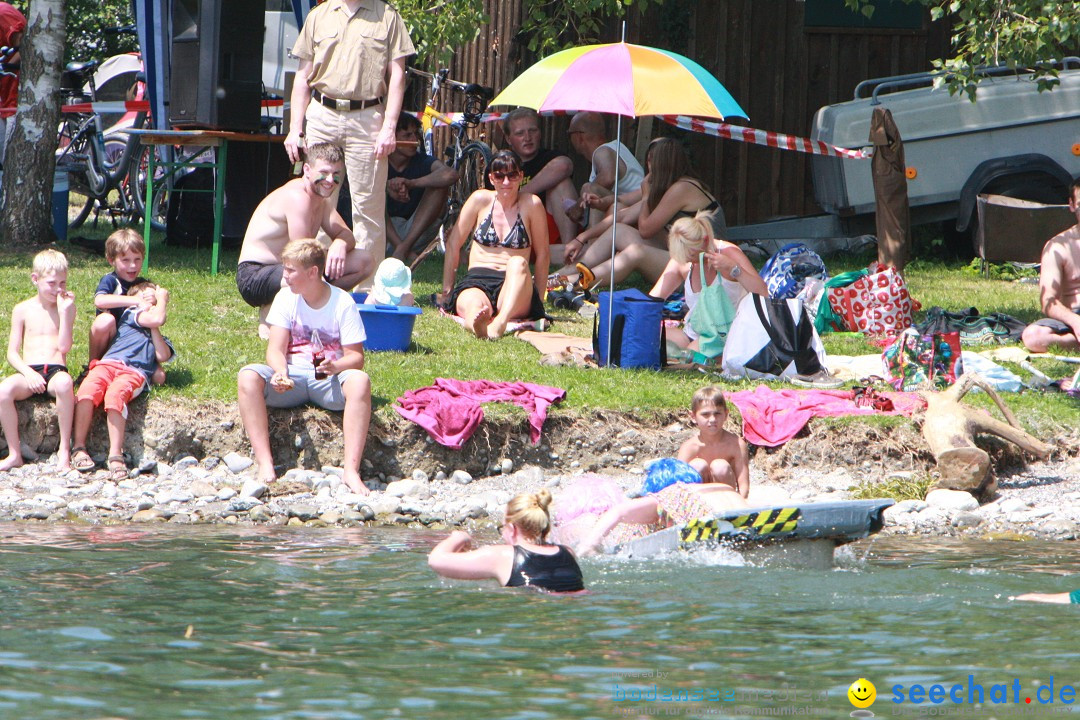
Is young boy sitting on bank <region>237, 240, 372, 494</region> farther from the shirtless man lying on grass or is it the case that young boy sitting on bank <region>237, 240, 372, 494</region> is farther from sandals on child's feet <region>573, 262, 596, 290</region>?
sandals on child's feet <region>573, 262, 596, 290</region>

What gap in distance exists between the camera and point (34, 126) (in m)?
13.0

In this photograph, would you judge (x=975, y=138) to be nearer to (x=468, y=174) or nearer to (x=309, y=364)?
(x=468, y=174)

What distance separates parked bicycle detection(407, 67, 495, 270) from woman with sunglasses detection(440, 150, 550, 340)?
6.42ft

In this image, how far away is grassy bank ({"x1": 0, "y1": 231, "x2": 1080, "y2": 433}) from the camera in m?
8.82

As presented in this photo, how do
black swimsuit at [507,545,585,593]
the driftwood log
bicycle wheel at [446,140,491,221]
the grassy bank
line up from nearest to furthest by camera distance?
1. black swimsuit at [507,545,585,593]
2. the driftwood log
3. the grassy bank
4. bicycle wheel at [446,140,491,221]

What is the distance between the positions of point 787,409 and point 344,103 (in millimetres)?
4087

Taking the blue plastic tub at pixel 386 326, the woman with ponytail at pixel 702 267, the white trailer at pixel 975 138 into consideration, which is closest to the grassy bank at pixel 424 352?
the blue plastic tub at pixel 386 326

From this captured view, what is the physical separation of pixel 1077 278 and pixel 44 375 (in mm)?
6936

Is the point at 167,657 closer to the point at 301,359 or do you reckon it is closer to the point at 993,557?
the point at 301,359

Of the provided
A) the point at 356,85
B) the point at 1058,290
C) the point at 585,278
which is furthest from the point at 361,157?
the point at 1058,290

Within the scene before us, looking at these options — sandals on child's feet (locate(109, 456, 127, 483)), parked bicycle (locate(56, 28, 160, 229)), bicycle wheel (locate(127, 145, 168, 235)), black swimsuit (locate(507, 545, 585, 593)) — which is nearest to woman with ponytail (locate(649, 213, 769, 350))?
sandals on child's feet (locate(109, 456, 127, 483))

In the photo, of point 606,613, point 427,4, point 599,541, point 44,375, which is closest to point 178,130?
point 427,4

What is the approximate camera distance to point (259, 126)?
12688 mm

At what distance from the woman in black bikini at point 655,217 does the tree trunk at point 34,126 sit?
4991mm
